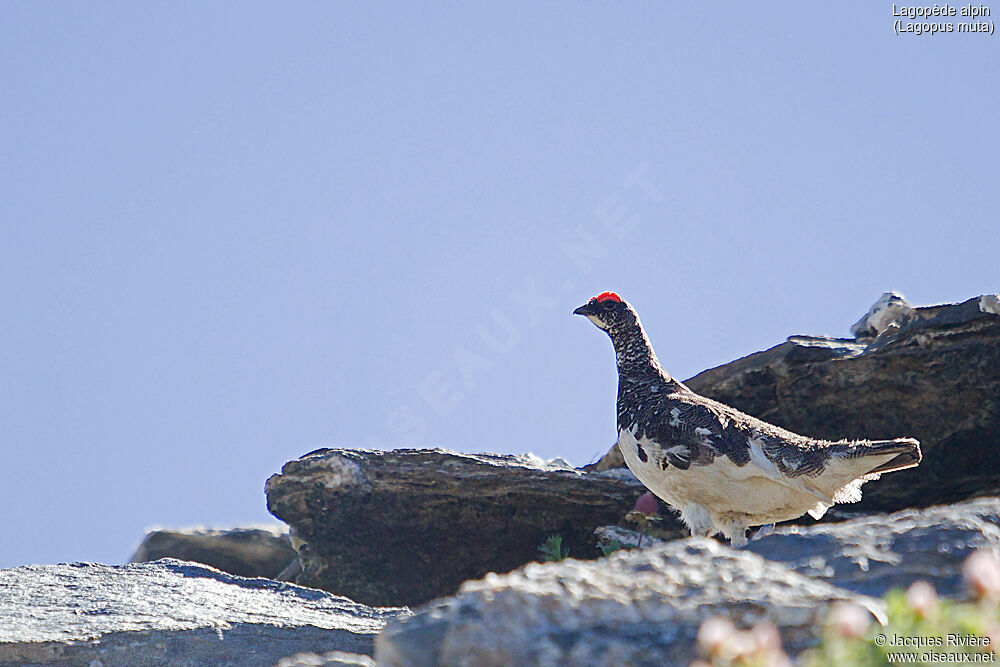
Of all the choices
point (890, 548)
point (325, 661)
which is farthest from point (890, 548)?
point (325, 661)

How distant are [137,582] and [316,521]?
2858 mm

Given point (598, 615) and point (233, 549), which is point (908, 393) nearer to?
point (598, 615)

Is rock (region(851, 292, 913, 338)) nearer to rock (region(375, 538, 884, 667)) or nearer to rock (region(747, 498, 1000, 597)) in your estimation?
rock (region(747, 498, 1000, 597))

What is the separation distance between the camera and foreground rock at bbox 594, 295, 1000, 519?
920 cm

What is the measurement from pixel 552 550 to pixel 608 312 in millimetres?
2479

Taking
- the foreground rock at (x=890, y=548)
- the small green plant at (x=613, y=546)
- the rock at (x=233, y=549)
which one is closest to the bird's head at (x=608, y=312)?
the small green plant at (x=613, y=546)

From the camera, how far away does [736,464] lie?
323 inches

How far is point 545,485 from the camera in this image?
1021cm

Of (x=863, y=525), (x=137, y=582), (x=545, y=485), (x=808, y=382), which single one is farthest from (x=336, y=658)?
(x=808, y=382)

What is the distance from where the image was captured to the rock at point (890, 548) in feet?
12.4

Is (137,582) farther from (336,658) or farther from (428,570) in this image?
(336,658)

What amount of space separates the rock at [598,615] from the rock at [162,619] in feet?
11.3

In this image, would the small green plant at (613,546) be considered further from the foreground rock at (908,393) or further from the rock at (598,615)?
the rock at (598,615)

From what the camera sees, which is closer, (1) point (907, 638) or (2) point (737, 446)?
(1) point (907, 638)
